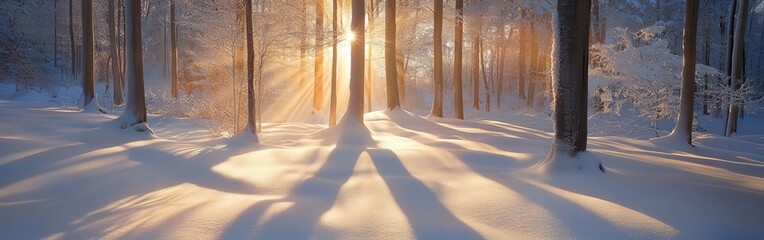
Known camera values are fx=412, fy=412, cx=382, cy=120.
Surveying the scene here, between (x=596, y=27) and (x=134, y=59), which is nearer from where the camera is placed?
(x=134, y=59)

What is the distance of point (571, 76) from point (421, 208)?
2.72 metres

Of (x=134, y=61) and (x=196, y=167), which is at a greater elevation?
(x=134, y=61)

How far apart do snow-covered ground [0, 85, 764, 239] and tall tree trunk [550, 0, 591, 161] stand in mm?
526

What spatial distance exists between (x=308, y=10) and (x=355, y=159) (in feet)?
42.6

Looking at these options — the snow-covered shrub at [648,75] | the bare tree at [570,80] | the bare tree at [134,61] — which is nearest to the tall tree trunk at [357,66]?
the bare tree at [134,61]

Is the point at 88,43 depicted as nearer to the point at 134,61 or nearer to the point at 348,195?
the point at 134,61

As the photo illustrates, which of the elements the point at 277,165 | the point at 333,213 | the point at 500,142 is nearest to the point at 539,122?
the point at 500,142

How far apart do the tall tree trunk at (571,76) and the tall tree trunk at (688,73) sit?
23.7 feet

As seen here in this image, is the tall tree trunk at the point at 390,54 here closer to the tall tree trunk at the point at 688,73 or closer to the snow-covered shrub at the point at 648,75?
the snow-covered shrub at the point at 648,75

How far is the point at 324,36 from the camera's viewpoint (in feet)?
36.8

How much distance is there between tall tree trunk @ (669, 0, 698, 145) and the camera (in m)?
10.3

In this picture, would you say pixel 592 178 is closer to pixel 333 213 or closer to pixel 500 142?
pixel 333 213

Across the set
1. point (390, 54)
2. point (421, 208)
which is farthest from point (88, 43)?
point (421, 208)

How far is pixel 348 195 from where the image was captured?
4375 millimetres
